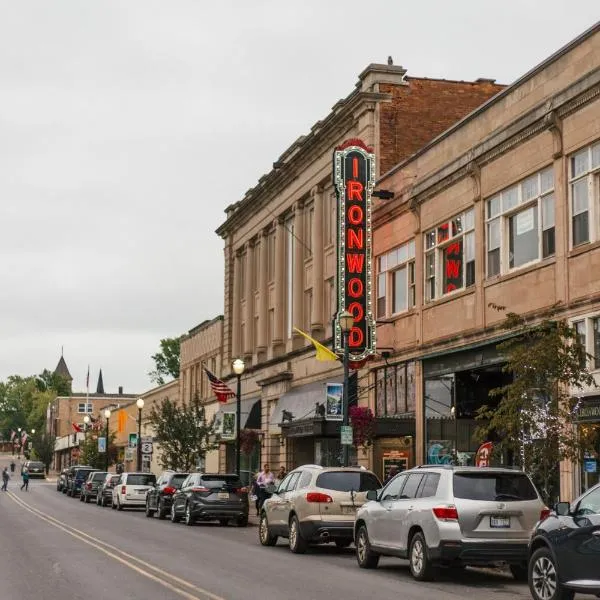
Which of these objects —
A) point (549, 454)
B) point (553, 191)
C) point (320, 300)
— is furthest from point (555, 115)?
point (320, 300)

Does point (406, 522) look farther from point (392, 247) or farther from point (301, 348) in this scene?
point (301, 348)

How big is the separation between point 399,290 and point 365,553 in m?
18.9

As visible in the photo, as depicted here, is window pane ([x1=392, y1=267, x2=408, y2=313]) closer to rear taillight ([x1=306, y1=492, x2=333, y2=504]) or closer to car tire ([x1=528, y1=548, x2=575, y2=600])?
rear taillight ([x1=306, y1=492, x2=333, y2=504])

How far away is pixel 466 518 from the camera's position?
16.7 metres

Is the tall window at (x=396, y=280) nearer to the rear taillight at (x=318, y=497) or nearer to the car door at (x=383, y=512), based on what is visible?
the rear taillight at (x=318, y=497)

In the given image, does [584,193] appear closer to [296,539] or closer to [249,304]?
[296,539]

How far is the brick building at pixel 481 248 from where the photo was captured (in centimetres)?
2562

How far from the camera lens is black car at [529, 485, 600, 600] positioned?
41.5 ft

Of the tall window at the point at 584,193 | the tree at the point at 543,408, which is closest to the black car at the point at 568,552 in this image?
the tree at the point at 543,408

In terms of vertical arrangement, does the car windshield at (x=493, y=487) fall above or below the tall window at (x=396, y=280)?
below

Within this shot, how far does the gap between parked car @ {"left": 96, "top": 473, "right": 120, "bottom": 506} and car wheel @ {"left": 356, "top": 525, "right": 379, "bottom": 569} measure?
106 ft

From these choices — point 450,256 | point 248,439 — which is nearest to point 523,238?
point 450,256

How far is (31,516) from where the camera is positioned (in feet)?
131

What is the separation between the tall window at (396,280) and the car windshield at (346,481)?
45.3 feet
